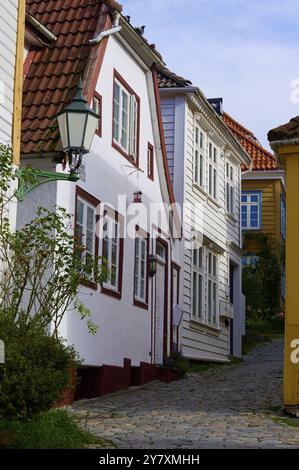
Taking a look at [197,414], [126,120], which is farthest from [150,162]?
[197,414]

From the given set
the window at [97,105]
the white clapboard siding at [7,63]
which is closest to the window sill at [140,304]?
the window at [97,105]

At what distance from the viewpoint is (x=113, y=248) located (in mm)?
16391

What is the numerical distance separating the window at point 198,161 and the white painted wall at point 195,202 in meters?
0.24

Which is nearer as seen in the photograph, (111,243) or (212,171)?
(111,243)

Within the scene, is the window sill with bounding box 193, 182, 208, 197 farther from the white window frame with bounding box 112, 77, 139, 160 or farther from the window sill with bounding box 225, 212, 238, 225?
the white window frame with bounding box 112, 77, 139, 160

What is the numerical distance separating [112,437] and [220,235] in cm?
1513

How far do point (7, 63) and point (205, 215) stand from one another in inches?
463

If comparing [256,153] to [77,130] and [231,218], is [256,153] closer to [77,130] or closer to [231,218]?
[231,218]

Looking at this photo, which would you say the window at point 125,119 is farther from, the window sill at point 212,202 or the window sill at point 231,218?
the window sill at point 231,218

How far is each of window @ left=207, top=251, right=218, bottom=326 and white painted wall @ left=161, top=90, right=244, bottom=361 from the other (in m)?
0.31

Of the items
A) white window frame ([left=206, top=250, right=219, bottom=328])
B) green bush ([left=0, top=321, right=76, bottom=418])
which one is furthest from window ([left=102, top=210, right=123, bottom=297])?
white window frame ([left=206, top=250, right=219, bottom=328])

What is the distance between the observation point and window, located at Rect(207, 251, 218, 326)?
78.9 feet

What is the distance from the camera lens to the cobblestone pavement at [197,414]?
32.8ft
